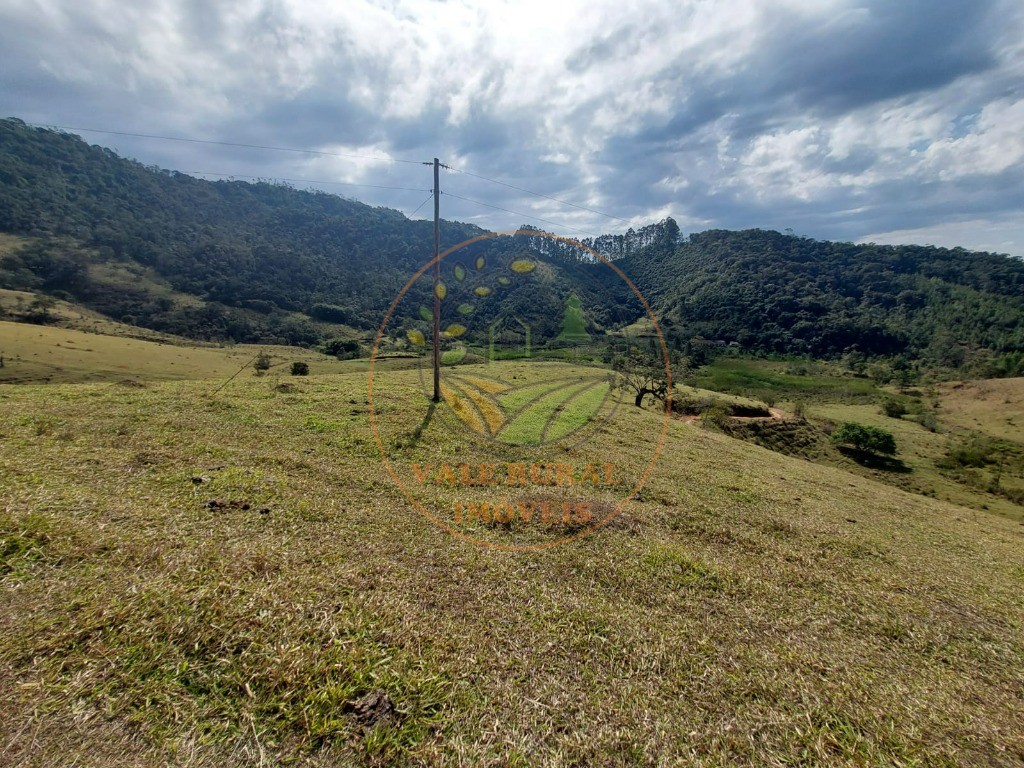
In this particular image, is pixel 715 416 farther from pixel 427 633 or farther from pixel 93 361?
pixel 93 361

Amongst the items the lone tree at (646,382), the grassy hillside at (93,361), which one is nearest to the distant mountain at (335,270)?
the lone tree at (646,382)

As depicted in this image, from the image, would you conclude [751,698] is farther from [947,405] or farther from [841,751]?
[947,405]

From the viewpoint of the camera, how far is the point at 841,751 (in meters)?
3.48

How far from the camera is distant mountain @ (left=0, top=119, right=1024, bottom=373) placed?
70.9m

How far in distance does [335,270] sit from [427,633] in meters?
104

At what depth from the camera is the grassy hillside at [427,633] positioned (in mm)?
3094

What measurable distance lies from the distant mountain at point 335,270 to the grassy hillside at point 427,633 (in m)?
26.1

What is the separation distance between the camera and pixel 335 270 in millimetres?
95500

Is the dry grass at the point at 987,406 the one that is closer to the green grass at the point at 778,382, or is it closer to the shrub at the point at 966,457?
the green grass at the point at 778,382

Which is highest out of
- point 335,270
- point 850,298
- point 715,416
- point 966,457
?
point 335,270

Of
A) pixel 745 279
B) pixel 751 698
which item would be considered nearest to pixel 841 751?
pixel 751 698

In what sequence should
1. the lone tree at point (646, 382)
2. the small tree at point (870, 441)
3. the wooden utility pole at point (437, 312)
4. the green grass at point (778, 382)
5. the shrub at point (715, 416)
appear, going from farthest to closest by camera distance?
the green grass at point (778, 382)
the small tree at point (870, 441)
the shrub at point (715, 416)
the lone tree at point (646, 382)
the wooden utility pole at point (437, 312)

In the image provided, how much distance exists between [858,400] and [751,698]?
64.5m

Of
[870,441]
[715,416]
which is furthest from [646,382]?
[870,441]
